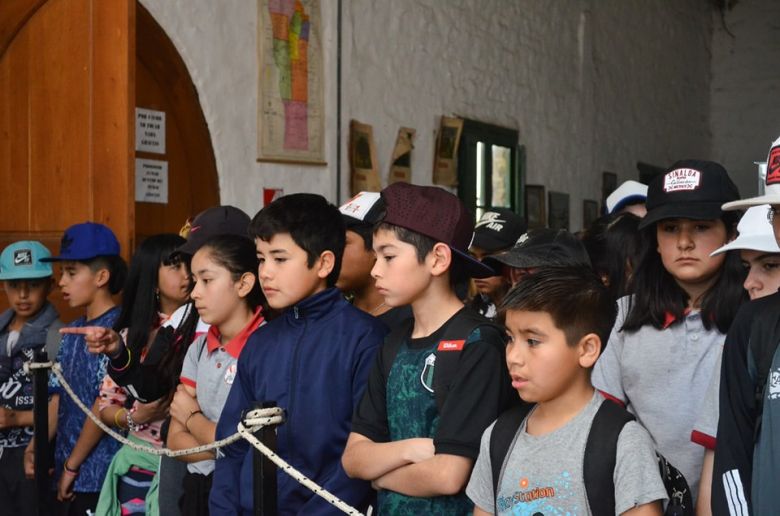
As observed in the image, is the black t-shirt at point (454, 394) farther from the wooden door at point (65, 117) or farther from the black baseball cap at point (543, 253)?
the wooden door at point (65, 117)

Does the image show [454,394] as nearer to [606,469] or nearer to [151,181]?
[606,469]


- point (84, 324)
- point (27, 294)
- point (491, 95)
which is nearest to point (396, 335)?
point (84, 324)

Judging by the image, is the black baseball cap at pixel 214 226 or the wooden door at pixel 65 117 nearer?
the black baseball cap at pixel 214 226

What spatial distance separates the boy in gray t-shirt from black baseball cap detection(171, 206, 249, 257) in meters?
1.68

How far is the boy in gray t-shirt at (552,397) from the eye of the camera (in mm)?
2295

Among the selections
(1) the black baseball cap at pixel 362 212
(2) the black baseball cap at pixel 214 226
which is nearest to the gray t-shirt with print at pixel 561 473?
(1) the black baseball cap at pixel 362 212

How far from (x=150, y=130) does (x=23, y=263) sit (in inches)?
60.2

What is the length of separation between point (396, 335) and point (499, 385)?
37 cm

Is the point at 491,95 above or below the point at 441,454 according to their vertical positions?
above

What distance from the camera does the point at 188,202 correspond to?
6.54 meters

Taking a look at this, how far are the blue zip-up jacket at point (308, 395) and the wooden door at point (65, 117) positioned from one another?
2.23 m

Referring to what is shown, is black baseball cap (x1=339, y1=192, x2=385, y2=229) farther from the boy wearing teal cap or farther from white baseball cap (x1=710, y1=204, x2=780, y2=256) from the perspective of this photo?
the boy wearing teal cap

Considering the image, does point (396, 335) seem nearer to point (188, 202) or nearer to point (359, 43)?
point (188, 202)

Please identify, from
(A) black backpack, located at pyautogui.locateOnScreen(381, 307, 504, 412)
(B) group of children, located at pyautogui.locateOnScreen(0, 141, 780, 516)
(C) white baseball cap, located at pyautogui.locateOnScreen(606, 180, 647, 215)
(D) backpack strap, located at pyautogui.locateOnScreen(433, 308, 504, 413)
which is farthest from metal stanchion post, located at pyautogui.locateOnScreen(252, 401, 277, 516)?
(C) white baseball cap, located at pyautogui.locateOnScreen(606, 180, 647, 215)
